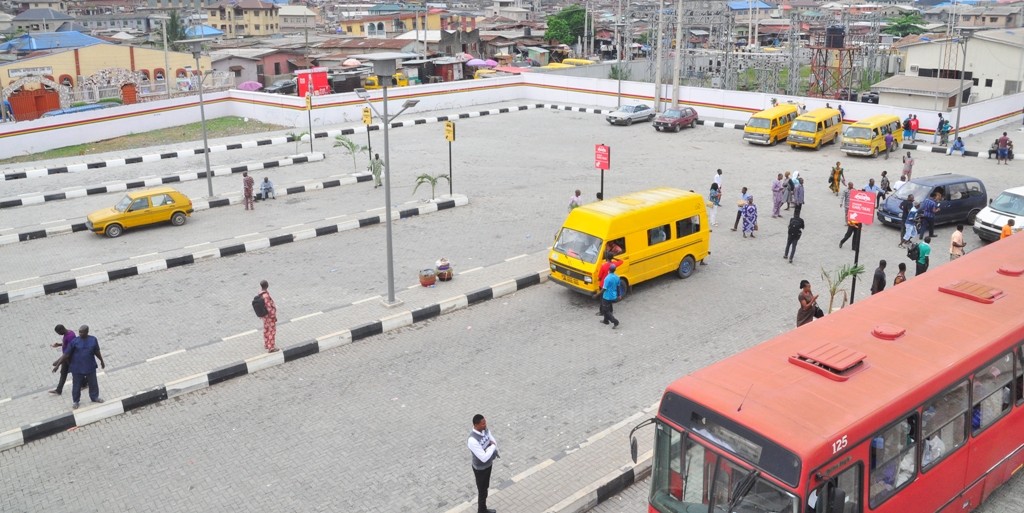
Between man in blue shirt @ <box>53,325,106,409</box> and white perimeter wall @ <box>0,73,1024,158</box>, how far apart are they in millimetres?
22472

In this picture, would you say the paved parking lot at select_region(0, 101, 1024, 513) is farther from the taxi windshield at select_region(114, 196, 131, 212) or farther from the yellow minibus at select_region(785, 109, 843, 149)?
the yellow minibus at select_region(785, 109, 843, 149)

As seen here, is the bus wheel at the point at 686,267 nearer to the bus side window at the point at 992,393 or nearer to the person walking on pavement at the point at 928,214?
the person walking on pavement at the point at 928,214

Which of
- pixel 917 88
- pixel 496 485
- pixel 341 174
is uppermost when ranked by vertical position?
pixel 917 88

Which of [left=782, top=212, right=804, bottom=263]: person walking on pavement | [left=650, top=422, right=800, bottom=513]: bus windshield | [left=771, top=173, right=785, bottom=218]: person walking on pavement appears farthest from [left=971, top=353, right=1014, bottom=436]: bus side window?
[left=771, top=173, right=785, bottom=218]: person walking on pavement

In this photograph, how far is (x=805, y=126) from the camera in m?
30.4

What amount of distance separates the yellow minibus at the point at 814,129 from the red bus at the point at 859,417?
21.9m

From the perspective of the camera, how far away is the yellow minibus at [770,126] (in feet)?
102

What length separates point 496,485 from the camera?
9789 mm

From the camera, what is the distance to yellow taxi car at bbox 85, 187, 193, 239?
67.5 feet

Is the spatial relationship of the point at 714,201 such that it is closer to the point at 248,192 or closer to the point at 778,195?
the point at 778,195

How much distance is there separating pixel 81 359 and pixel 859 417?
10196 mm

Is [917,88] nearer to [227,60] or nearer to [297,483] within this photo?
[297,483]

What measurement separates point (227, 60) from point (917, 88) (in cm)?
4636

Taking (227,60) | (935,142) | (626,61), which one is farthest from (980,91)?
(227,60)
